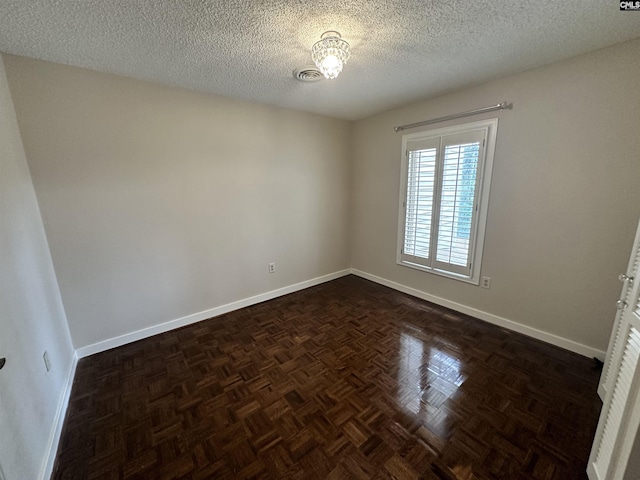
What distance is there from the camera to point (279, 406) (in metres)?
1.64

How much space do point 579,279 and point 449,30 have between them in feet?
6.92

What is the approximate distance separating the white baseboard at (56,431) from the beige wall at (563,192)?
10.9 ft

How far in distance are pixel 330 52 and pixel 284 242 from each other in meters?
2.17

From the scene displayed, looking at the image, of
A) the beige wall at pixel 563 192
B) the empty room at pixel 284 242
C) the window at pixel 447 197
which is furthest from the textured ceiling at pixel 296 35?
the window at pixel 447 197

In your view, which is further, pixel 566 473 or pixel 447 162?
pixel 447 162

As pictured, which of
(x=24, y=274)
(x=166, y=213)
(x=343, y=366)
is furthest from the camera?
(x=166, y=213)

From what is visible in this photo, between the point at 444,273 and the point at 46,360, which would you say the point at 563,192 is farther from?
the point at 46,360

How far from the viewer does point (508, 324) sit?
247 cm

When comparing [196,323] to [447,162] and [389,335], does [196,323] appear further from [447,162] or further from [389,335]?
[447,162]

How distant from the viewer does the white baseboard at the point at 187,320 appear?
2.22 meters

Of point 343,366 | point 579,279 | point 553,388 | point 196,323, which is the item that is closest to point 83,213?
point 196,323

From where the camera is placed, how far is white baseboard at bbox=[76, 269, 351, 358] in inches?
87.4

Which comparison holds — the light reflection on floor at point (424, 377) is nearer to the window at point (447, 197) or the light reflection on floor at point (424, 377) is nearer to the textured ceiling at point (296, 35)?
the window at point (447, 197)

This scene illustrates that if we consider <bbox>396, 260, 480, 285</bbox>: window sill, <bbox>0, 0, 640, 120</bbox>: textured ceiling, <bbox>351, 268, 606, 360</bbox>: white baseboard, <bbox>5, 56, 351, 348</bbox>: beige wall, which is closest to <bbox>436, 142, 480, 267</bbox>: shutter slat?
<bbox>396, 260, 480, 285</bbox>: window sill
